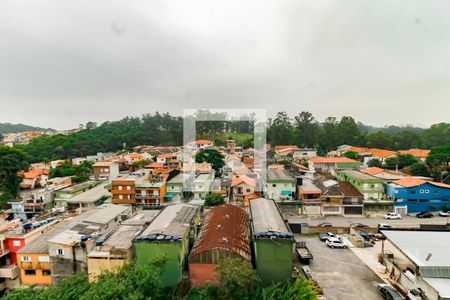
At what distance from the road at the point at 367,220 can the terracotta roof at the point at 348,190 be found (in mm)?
1675

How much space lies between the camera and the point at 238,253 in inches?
432

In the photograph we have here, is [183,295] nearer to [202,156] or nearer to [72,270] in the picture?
[72,270]

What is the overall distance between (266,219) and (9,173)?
82.6ft

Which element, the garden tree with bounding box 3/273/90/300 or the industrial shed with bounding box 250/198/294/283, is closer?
the garden tree with bounding box 3/273/90/300

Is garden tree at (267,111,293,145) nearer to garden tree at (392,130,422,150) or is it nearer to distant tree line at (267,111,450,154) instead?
distant tree line at (267,111,450,154)

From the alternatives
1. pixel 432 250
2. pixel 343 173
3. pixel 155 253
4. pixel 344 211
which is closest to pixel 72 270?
pixel 155 253

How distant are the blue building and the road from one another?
3.25 ft

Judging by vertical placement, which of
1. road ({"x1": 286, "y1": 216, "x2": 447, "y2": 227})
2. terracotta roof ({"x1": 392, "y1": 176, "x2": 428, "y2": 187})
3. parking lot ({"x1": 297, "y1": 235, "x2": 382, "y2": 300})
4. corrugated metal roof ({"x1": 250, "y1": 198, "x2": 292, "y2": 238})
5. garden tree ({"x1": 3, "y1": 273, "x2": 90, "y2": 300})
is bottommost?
parking lot ({"x1": 297, "y1": 235, "x2": 382, "y2": 300})

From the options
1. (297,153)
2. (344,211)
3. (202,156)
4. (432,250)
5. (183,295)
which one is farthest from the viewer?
(297,153)

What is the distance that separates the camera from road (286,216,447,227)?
60.8 ft

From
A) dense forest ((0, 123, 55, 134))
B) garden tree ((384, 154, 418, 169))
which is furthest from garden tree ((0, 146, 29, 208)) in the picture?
dense forest ((0, 123, 55, 134))

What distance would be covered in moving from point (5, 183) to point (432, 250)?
32114 mm

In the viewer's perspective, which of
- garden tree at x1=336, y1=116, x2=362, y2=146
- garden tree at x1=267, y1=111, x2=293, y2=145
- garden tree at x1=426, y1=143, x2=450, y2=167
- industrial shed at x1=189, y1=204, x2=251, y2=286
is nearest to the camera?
industrial shed at x1=189, y1=204, x2=251, y2=286

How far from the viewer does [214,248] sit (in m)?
10.9
